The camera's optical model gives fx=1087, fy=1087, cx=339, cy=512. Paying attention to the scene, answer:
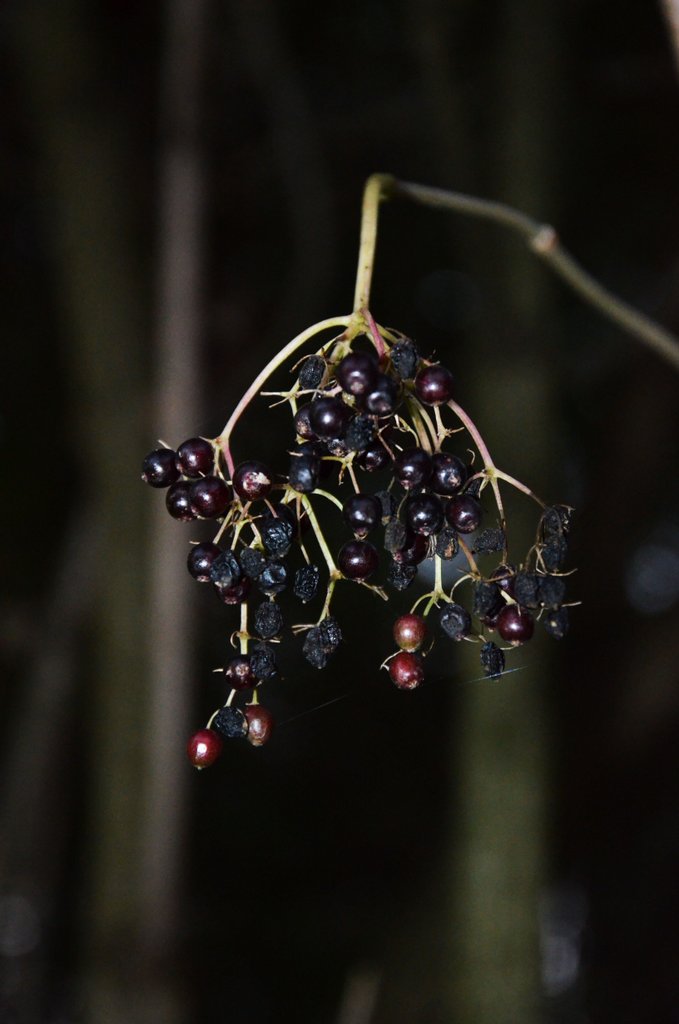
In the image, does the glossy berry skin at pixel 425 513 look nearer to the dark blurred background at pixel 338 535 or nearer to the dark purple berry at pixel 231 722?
the dark purple berry at pixel 231 722

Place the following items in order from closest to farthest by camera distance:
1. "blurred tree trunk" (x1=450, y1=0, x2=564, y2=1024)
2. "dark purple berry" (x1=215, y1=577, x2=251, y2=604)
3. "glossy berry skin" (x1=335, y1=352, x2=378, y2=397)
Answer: "glossy berry skin" (x1=335, y1=352, x2=378, y2=397)
"dark purple berry" (x1=215, y1=577, x2=251, y2=604)
"blurred tree trunk" (x1=450, y1=0, x2=564, y2=1024)

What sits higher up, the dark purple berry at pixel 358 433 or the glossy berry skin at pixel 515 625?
the dark purple berry at pixel 358 433

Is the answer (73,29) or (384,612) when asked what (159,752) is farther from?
(73,29)

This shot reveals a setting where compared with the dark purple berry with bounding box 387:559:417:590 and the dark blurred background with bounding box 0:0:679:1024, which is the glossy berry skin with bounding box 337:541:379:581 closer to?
the dark purple berry with bounding box 387:559:417:590

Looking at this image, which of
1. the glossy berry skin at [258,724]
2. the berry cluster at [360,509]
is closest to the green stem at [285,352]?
the berry cluster at [360,509]

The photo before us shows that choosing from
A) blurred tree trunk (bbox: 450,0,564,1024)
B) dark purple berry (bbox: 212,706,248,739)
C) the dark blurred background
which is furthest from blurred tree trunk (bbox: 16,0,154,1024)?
dark purple berry (bbox: 212,706,248,739)

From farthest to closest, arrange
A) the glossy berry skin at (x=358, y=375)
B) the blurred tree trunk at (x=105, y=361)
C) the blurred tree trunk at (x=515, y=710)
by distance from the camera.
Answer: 1. the blurred tree trunk at (x=105, y=361)
2. the blurred tree trunk at (x=515, y=710)
3. the glossy berry skin at (x=358, y=375)

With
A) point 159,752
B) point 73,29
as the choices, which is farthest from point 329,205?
point 159,752
